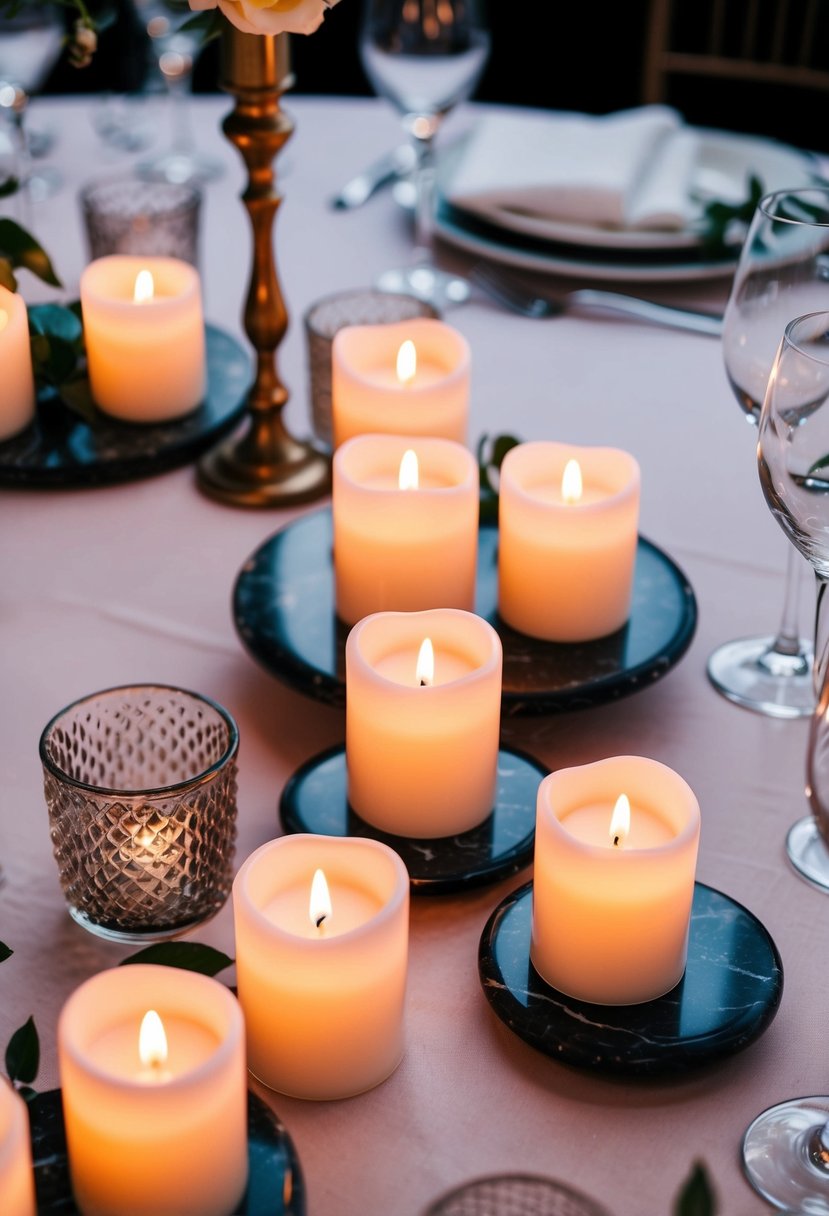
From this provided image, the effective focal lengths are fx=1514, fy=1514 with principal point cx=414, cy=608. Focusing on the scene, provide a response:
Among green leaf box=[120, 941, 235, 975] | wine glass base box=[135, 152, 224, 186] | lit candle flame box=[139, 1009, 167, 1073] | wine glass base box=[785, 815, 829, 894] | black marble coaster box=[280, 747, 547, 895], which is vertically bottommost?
wine glass base box=[785, 815, 829, 894]

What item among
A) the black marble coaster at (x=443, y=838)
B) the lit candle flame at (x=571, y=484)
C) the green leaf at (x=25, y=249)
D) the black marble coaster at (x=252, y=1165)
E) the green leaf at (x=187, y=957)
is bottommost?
the black marble coaster at (x=443, y=838)

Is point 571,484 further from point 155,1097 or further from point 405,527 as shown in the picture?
point 155,1097

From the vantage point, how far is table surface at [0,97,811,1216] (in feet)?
2.33

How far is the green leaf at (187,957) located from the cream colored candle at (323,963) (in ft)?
0.04

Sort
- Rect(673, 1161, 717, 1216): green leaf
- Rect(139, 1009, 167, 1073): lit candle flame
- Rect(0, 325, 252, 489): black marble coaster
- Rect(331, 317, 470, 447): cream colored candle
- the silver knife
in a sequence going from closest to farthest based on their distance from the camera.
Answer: Rect(673, 1161, 717, 1216): green leaf < Rect(139, 1009, 167, 1073): lit candle flame < Rect(331, 317, 470, 447): cream colored candle < Rect(0, 325, 252, 489): black marble coaster < the silver knife

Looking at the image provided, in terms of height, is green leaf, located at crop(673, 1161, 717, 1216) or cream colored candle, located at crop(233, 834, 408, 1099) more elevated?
green leaf, located at crop(673, 1161, 717, 1216)

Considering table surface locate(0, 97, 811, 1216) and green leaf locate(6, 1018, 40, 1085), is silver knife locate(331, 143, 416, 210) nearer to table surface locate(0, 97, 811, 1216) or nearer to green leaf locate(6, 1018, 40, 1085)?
table surface locate(0, 97, 811, 1216)

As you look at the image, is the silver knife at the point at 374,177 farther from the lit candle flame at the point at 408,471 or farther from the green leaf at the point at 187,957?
the green leaf at the point at 187,957

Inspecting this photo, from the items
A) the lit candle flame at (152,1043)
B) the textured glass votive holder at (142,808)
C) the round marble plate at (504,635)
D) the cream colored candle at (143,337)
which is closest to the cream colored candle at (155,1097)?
the lit candle flame at (152,1043)

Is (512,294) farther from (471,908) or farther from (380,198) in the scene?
(471,908)

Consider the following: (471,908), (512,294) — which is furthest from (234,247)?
(471,908)

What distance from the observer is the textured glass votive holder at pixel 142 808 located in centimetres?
78

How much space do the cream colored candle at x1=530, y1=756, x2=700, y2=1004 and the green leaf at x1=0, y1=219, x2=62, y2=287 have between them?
66cm

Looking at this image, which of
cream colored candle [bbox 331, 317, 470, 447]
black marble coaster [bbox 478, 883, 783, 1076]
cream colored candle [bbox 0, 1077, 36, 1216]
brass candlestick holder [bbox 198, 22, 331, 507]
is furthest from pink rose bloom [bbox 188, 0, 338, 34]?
cream colored candle [bbox 0, 1077, 36, 1216]
